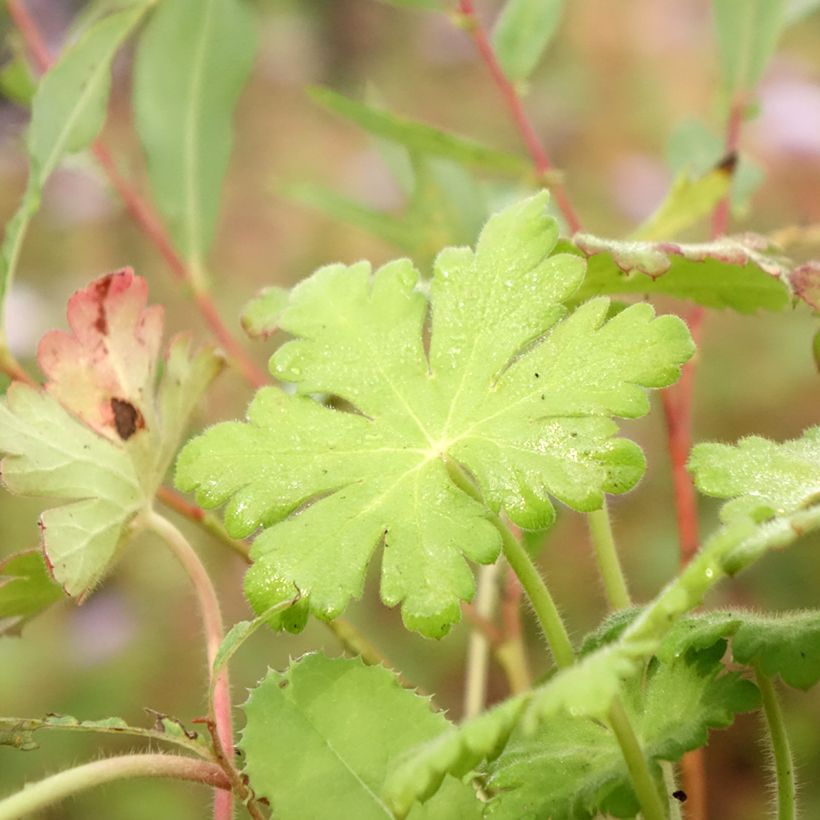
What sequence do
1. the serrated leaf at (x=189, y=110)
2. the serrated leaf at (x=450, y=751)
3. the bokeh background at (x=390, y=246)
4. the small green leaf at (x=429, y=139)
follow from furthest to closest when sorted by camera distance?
the bokeh background at (x=390, y=246), the serrated leaf at (x=189, y=110), the small green leaf at (x=429, y=139), the serrated leaf at (x=450, y=751)

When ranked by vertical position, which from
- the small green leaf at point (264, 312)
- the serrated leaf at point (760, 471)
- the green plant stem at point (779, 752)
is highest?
the small green leaf at point (264, 312)

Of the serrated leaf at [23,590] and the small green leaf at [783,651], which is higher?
the serrated leaf at [23,590]

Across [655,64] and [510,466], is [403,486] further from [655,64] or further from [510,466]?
[655,64]

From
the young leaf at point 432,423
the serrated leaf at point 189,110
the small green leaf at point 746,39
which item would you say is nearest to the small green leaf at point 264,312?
the young leaf at point 432,423

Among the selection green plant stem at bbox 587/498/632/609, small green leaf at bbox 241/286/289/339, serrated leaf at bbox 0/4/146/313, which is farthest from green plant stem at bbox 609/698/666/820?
serrated leaf at bbox 0/4/146/313

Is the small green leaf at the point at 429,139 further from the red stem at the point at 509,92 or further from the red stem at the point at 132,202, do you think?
the red stem at the point at 132,202

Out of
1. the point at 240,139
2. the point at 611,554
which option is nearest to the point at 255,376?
the point at 611,554

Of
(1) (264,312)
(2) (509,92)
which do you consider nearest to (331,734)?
(1) (264,312)
